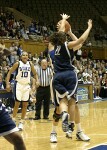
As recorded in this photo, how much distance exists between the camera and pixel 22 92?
9.39 meters

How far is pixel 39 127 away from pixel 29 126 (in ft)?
1.32

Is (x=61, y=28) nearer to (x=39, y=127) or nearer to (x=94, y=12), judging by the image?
(x=39, y=127)

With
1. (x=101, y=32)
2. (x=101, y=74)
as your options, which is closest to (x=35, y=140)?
(x=101, y=74)

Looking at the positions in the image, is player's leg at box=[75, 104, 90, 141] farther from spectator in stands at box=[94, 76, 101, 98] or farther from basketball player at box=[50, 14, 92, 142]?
spectator in stands at box=[94, 76, 101, 98]

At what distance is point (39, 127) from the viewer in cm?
940

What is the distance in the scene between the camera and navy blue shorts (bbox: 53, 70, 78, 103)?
6.48 metres

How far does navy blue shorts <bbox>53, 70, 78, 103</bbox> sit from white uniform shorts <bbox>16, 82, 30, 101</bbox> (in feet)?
9.35

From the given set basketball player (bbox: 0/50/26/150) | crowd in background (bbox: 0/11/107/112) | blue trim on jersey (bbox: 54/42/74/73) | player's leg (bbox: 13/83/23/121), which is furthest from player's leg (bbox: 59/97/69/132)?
crowd in background (bbox: 0/11/107/112)

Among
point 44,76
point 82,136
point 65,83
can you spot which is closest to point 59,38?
point 65,83

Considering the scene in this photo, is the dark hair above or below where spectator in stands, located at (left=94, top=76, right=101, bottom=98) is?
above

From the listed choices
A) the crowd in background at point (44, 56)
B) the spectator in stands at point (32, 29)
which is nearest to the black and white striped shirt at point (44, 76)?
the crowd in background at point (44, 56)

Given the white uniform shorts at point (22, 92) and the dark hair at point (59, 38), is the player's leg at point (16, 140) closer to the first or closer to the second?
the dark hair at point (59, 38)

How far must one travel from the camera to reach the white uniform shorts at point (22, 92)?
9.28 m

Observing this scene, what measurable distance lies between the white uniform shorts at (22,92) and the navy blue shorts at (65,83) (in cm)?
285
